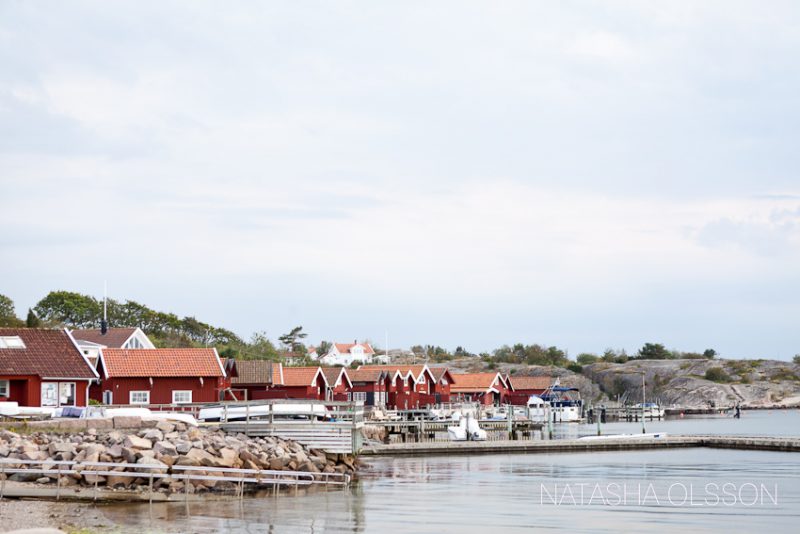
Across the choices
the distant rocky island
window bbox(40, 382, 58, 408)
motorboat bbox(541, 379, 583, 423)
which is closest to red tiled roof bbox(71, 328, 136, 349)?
window bbox(40, 382, 58, 408)

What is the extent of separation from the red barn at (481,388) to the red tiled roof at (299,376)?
34740 mm

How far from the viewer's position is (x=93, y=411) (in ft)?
127

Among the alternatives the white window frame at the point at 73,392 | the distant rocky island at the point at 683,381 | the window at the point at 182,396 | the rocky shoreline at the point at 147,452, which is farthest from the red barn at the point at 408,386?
the rocky shoreline at the point at 147,452

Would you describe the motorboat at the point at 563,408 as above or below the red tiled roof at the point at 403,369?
below

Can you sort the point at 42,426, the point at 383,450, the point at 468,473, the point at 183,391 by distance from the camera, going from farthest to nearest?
the point at 183,391 < the point at 383,450 < the point at 468,473 < the point at 42,426

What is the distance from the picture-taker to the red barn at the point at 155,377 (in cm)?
5944

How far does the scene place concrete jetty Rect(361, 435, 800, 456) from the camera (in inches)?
2152

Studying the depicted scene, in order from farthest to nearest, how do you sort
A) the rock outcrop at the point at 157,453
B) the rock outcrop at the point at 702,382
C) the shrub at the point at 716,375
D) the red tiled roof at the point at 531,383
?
the shrub at the point at 716,375 → the rock outcrop at the point at 702,382 → the red tiled roof at the point at 531,383 → the rock outcrop at the point at 157,453

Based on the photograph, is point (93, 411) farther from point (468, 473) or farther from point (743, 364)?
point (743, 364)

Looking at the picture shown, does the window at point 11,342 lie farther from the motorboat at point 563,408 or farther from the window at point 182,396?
the motorboat at point 563,408

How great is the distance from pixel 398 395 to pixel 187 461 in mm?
Result: 66068

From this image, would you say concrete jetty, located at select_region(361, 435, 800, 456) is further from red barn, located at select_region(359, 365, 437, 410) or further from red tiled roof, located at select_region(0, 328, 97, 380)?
red barn, located at select_region(359, 365, 437, 410)

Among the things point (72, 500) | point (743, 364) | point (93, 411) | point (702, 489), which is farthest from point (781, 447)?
point (743, 364)

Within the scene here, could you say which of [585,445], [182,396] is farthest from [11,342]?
[585,445]
